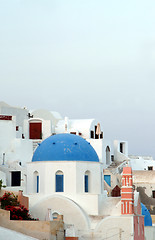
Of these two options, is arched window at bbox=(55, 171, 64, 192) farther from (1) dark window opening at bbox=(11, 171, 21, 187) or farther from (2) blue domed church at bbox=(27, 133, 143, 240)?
(1) dark window opening at bbox=(11, 171, 21, 187)

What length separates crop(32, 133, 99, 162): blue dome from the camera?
33.1 meters

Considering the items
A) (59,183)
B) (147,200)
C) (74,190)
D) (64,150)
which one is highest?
(64,150)

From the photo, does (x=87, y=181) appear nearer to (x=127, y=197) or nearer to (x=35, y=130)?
(x=127, y=197)

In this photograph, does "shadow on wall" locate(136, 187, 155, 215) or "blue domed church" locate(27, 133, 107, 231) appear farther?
"shadow on wall" locate(136, 187, 155, 215)

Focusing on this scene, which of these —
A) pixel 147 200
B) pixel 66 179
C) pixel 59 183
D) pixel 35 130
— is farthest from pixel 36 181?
pixel 35 130

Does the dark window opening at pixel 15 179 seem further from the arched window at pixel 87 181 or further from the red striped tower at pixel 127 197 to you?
the red striped tower at pixel 127 197

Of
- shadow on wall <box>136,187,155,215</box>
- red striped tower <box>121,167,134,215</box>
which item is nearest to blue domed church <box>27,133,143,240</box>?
red striped tower <box>121,167,134,215</box>

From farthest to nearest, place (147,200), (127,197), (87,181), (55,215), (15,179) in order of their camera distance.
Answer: (147,200), (15,179), (87,181), (55,215), (127,197)

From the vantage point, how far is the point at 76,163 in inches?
1289

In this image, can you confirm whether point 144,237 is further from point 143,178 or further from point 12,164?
point 143,178

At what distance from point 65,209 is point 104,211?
2.35 metres

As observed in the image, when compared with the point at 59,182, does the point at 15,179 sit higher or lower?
higher

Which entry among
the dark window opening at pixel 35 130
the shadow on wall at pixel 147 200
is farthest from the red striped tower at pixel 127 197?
the dark window opening at pixel 35 130

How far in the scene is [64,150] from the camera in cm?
3319
